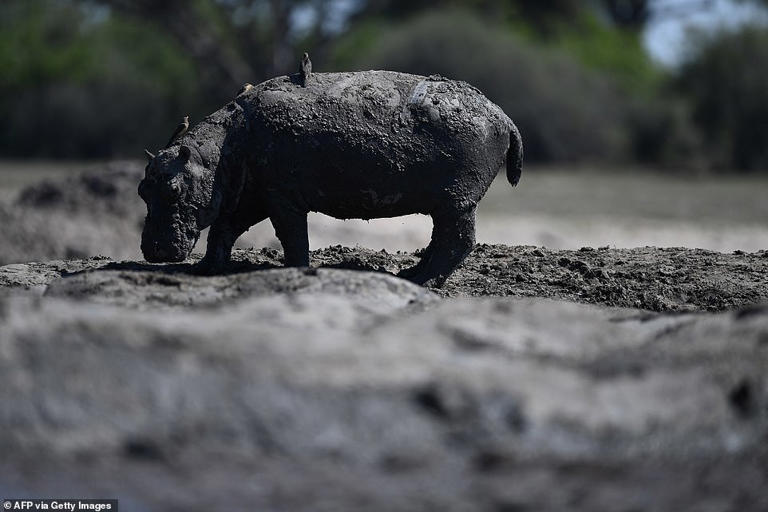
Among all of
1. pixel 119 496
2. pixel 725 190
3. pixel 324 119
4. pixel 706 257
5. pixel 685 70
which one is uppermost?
pixel 685 70

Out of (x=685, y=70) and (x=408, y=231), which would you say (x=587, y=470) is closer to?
(x=408, y=231)

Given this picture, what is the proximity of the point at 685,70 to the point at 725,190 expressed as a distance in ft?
30.5

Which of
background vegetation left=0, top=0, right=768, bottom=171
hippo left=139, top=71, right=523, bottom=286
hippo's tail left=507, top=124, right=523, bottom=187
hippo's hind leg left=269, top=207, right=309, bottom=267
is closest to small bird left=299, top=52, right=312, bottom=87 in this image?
hippo left=139, top=71, right=523, bottom=286

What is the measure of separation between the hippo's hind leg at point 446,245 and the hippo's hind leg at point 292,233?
66 cm

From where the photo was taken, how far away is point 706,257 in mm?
7988

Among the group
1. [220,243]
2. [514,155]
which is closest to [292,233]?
[220,243]

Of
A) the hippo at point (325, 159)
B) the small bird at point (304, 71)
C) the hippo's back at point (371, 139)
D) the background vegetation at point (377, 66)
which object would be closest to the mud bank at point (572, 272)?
the hippo at point (325, 159)

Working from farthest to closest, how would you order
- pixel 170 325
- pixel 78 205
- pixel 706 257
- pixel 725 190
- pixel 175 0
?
pixel 175 0 < pixel 725 190 < pixel 78 205 < pixel 706 257 < pixel 170 325

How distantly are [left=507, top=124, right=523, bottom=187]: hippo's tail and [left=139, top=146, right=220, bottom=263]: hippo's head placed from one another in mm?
1696

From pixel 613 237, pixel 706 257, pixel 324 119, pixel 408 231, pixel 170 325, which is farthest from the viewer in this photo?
pixel 613 237

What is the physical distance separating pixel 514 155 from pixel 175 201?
1.94 metres

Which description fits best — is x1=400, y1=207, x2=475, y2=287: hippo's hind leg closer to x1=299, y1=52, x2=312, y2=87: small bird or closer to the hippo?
the hippo

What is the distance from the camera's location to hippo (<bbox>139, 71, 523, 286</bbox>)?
20.3 ft

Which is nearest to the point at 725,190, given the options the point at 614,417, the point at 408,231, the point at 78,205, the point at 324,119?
the point at 408,231
